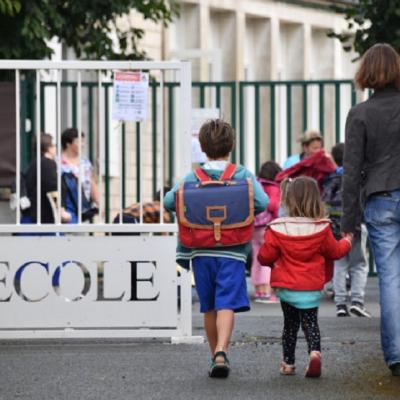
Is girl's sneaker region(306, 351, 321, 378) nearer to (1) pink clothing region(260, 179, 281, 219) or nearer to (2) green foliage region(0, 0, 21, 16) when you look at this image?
(1) pink clothing region(260, 179, 281, 219)

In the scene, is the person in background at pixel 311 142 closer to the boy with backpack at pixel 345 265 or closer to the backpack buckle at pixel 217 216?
the boy with backpack at pixel 345 265

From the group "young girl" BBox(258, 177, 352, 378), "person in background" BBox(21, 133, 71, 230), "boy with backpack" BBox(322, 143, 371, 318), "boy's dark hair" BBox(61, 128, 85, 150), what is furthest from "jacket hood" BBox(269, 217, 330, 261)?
"boy's dark hair" BBox(61, 128, 85, 150)

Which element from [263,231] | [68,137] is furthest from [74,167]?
[263,231]

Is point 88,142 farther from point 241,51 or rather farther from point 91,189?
point 241,51

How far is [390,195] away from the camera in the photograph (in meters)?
10.6

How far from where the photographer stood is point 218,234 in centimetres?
1072

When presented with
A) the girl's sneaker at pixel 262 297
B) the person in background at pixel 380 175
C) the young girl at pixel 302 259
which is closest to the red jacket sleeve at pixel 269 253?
the young girl at pixel 302 259

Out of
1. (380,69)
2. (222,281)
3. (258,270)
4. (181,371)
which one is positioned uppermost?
(380,69)

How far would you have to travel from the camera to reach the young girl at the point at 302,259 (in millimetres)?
10594

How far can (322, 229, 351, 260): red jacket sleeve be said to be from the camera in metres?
10.6

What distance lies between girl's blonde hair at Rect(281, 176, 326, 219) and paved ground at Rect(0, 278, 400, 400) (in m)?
0.86

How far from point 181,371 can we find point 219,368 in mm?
464

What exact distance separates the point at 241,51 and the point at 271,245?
76.1ft

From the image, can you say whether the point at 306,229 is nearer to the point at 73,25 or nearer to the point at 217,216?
the point at 217,216
